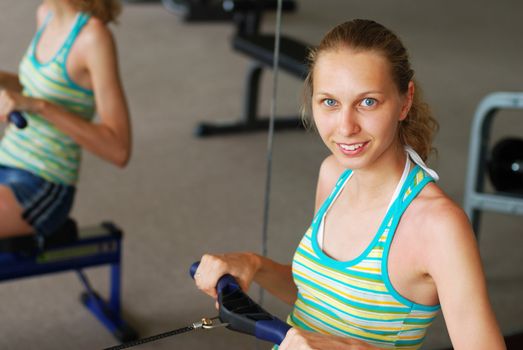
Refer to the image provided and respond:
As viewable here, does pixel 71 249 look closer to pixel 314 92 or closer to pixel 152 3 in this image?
pixel 314 92

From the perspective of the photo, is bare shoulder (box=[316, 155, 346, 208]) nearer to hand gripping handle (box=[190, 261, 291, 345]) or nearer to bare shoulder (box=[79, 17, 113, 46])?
hand gripping handle (box=[190, 261, 291, 345])

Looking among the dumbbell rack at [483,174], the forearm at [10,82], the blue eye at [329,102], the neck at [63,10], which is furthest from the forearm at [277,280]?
the dumbbell rack at [483,174]

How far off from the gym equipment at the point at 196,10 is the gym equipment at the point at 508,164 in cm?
258

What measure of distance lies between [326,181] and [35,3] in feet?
8.99

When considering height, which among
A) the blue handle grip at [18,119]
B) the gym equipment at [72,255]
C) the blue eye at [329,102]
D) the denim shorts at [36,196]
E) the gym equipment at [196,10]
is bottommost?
the gym equipment at [72,255]

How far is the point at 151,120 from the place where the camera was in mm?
4184

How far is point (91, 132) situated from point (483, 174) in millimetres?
1364

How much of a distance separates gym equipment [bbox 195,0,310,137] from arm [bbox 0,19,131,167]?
1.35 m

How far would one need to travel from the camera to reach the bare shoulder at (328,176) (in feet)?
5.63

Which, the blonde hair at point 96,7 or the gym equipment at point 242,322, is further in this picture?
the blonde hair at point 96,7

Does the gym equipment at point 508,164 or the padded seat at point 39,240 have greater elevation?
the gym equipment at point 508,164

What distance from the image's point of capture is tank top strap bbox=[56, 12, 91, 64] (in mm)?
2467

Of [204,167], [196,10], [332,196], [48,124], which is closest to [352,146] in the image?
[332,196]

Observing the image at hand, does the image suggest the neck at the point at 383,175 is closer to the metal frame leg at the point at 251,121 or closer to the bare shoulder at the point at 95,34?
the bare shoulder at the point at 95,34
